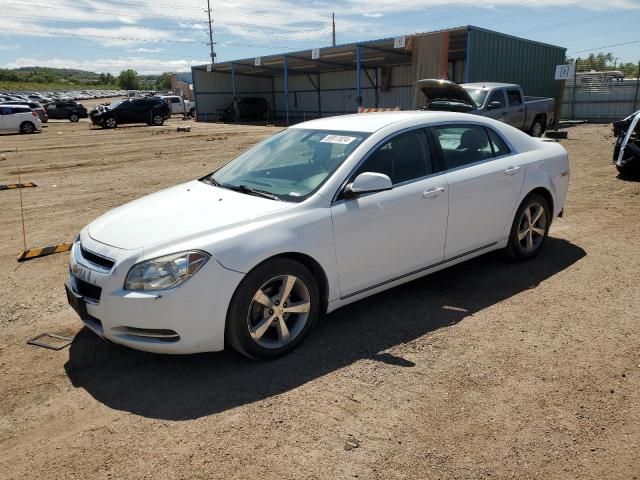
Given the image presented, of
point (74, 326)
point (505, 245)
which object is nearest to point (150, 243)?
point (74, 326)

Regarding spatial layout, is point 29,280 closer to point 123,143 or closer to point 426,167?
point 426,167

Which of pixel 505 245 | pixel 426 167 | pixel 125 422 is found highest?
pixel 426 167

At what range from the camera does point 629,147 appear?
956cm

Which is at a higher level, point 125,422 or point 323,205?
point 323,205

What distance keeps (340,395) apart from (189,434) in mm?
903

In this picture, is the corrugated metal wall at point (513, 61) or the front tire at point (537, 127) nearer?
the front tire at point (537, 127)

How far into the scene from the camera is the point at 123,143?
21.8 m

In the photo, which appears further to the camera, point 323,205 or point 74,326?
point 74,326

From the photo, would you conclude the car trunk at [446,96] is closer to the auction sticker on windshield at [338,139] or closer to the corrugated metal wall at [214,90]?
the auction sticker on windshield at [338,139]

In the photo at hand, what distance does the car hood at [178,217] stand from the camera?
3432 millimetres

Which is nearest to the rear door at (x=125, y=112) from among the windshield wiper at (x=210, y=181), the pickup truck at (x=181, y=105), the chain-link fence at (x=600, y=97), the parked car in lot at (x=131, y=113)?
the parked car in lot at (x=131, y=113)

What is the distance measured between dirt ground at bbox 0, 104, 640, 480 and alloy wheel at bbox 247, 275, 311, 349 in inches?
6.7

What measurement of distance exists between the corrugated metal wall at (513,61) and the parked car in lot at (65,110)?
30350 mm

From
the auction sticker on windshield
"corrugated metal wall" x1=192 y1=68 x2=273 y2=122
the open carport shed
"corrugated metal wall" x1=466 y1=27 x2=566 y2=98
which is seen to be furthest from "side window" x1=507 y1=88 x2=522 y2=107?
"corrugated metal wall" x1=192 y1=68 x2=273 y2=122
